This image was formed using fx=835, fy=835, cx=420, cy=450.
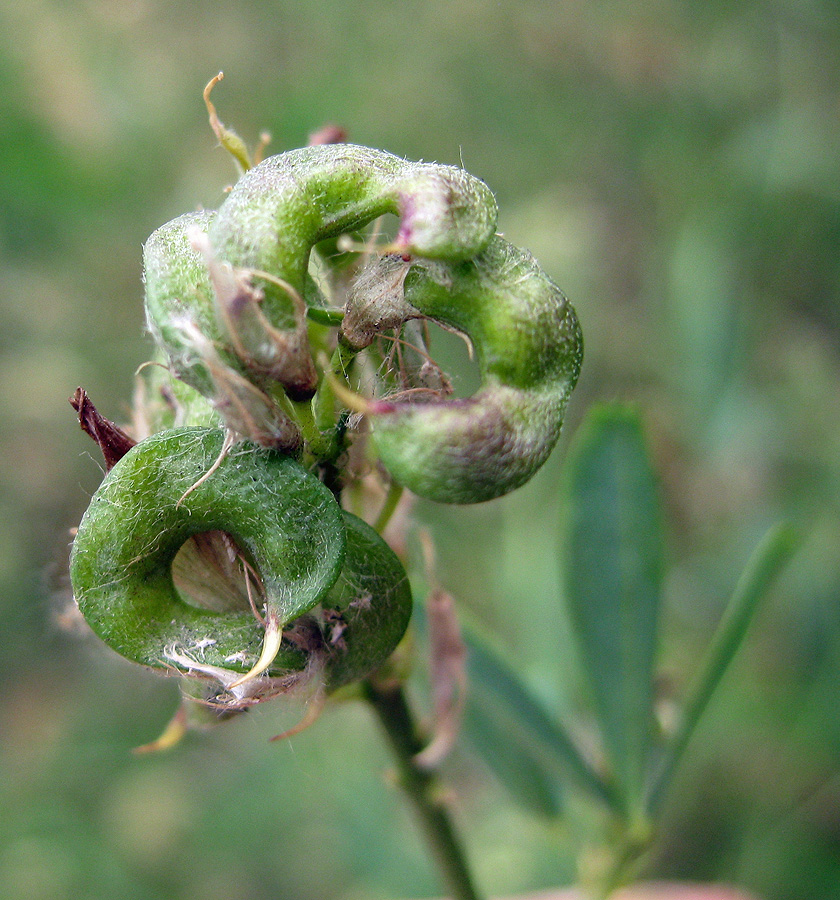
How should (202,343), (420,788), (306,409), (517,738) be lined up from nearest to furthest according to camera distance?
(202,343)
(306,409)
(420,788)
(517,738)

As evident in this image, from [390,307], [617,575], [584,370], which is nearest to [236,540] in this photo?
[390,307]

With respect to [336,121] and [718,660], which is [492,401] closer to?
[718,660]

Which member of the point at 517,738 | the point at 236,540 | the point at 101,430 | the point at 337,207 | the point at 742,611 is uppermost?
the point at 337,207

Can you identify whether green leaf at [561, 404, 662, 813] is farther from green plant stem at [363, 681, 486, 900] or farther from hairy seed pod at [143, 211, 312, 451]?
hairy seed pod at [143, 211, 312, 451]

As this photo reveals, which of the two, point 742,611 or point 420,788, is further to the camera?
point 742,611

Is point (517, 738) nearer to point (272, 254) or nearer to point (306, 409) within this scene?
point (306, 409)

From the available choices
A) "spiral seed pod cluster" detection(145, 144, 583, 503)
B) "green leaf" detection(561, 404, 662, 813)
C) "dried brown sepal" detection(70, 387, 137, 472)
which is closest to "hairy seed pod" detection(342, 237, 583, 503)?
"spiral seed pod cluster" detection(145, 144, 583, 503)
